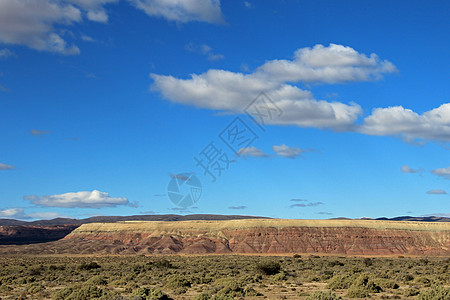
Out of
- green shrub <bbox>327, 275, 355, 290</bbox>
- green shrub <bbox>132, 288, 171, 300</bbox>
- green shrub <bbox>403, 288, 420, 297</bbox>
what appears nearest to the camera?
green shrub <bbox>132, 288, 171, 300</bbox>

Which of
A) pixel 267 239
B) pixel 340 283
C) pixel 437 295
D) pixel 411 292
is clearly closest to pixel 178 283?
pixel 340 283

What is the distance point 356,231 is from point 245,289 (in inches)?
4102

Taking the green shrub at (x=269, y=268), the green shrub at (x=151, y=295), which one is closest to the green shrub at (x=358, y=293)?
the green shrub at (x=151, y=295)

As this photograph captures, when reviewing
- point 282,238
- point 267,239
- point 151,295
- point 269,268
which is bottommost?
point 269,268

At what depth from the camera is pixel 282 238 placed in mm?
126812

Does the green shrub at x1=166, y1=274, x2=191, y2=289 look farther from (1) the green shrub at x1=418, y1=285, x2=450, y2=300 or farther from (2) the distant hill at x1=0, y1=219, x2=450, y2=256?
(2) the distant hill at x1=0, y1=219, x2=450, y2=256

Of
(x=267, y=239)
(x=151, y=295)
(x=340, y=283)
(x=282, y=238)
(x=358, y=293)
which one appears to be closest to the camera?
(x=151, y=295)

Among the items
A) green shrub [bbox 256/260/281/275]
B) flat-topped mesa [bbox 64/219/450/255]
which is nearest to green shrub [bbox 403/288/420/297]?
green shrub [bbox 256/260/281/275]

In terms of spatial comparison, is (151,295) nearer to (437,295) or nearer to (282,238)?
(437,295)

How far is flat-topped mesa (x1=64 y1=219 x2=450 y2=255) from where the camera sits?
12100 cm

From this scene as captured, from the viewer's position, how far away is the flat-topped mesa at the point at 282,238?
121000 mm

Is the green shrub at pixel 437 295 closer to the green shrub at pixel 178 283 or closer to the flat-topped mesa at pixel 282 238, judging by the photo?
the green shrub at pixel 178 283

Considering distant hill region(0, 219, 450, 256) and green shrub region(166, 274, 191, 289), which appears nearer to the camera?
green shrub region(166, 274, 191, 289)

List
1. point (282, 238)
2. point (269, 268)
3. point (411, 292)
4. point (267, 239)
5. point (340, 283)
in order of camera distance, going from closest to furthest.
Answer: point (411, 292)
point (340, 283)
point (269, 268)
point (267, 239)
point (282, 238)
